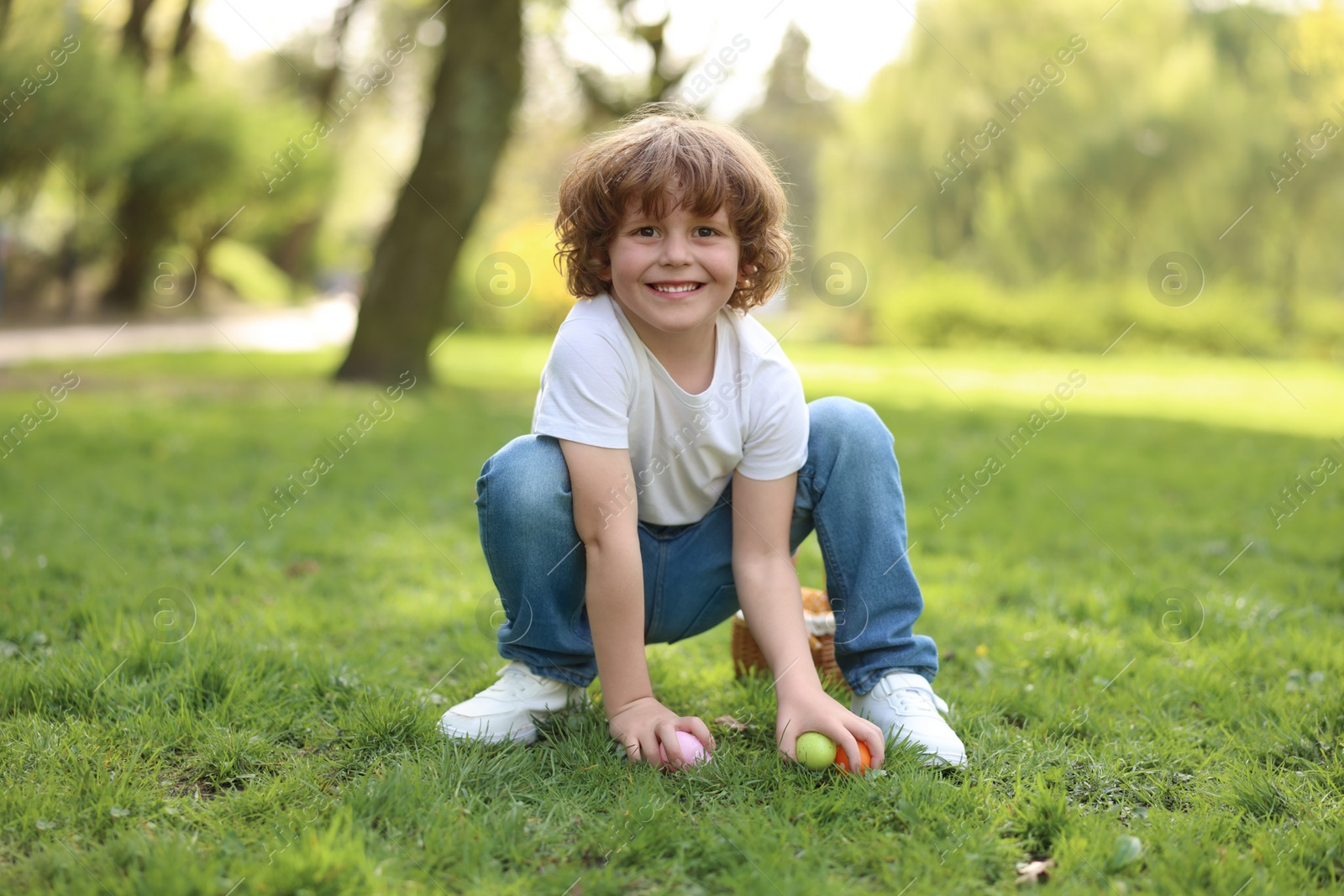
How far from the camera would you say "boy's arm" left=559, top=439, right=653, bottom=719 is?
1.91 metres

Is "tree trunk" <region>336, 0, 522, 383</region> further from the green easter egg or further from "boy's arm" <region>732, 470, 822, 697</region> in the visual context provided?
the green easter egg

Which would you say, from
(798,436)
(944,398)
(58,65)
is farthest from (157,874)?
(58,65)

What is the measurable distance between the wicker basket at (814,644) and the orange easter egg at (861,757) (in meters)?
0.42

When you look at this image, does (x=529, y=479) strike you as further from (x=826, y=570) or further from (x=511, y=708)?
(x=826, y=570)

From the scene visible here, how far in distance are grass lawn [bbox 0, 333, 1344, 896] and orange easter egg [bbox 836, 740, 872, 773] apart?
0.03 meters

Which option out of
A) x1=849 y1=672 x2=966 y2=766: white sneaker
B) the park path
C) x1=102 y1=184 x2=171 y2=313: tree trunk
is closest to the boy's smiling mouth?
x1=849 y1=672 x2=966 y2=766: white sneaker

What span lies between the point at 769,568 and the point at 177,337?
515 inches

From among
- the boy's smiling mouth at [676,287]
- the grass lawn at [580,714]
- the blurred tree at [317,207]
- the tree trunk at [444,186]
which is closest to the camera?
the grass lawn at [580,714]

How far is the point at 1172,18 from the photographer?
1805cm

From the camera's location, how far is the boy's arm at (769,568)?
2.02 meters

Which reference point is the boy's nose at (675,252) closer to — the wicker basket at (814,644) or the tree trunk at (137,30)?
the wicker basket at (814,644)

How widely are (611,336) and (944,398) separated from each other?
7550 mm

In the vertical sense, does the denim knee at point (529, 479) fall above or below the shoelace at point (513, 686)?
above

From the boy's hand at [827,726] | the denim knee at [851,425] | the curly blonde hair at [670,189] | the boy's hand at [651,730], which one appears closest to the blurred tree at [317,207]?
the curly blonde hair at [670,189]
